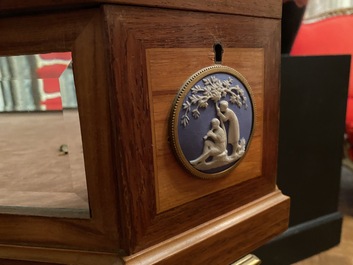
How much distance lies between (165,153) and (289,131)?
0.67 meters

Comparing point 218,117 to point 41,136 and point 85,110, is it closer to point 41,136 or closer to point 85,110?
point 85,110

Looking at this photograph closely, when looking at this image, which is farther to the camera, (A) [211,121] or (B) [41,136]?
(B) [41,136]

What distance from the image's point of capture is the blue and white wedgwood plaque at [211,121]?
48 cm

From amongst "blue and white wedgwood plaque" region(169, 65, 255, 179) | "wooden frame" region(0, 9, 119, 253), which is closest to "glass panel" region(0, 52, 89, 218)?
"wooden frame" region(0, 9, 119, 253)

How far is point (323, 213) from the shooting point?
1.25 m

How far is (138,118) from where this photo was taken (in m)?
0.45

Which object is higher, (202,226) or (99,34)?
(99,34)

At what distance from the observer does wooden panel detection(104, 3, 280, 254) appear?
42cm

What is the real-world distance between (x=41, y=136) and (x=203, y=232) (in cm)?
35

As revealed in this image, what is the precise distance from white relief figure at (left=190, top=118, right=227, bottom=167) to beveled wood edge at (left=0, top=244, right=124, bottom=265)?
181 millimetres

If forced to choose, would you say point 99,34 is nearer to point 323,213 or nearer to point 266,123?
point 266,123

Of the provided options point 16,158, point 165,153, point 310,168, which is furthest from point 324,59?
point 16,158

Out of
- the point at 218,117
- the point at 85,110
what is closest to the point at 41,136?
the point at 85,110

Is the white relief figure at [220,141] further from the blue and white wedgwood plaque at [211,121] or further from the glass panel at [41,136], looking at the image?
the glass panel at [41,136]
